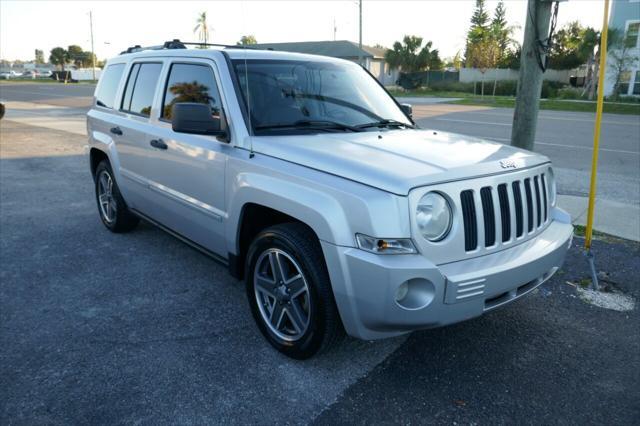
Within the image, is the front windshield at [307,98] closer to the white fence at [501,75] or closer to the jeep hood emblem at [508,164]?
the jeep hood emblem at [508,164]

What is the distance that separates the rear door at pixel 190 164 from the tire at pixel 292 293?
0.49 meters

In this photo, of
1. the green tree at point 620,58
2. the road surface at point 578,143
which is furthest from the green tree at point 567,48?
the road surface at point 578,143

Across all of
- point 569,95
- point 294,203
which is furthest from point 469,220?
point 569,95

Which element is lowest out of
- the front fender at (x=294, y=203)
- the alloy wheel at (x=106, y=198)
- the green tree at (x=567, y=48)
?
the alloy wheel at (x=106, y=198)

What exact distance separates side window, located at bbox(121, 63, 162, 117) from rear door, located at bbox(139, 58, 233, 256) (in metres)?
0.26

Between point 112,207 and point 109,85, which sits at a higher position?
point 109,85

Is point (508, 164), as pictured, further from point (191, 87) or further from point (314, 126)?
point (191, 87)

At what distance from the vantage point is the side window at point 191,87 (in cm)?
386

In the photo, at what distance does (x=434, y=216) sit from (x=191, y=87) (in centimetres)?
233

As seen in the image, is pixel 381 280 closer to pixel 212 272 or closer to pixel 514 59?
pixel 212 272

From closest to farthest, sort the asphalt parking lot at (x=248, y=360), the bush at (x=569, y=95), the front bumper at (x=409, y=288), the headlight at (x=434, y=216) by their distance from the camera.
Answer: the front bumper at (x=409, y=288), the headlight at (x=434, y=216), the asphalt parking lot at (x=248, y=360), the bush at (x=569, y=95)

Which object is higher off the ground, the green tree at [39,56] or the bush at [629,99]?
the green tree at [39,56]

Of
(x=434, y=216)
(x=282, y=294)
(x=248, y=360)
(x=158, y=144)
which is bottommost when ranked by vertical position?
(x=248, y=360)

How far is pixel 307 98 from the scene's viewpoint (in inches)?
153
